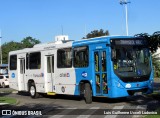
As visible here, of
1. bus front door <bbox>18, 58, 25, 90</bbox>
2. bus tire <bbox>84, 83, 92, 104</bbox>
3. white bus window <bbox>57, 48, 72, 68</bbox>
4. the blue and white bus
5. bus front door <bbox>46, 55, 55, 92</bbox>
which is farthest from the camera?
bus front door <bbox>18, 58, 25, 90</bbox>

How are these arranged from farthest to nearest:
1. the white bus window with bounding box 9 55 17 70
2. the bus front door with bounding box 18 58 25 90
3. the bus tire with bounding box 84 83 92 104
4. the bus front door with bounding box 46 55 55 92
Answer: the white bus window with bounding box 9 55 17 70
the bus front door with bounding box 18 58 25 90
the bus front door with bounding box 46 55 55 92
the bus tire with bounding box 84 83 92 104

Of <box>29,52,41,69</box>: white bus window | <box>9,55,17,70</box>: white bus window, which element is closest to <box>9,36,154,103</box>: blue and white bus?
<box>29,52,41,69</box>: white bus window

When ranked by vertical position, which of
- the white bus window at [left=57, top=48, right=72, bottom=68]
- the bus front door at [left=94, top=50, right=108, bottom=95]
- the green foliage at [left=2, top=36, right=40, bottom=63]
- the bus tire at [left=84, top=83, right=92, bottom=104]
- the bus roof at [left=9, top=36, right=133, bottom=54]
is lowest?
the bus tire at [left=84, top=83, right=92, bottom=104]

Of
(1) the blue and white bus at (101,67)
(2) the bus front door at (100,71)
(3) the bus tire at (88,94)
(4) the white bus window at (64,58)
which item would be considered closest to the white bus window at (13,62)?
(1) the blue and white bus at (101,67)

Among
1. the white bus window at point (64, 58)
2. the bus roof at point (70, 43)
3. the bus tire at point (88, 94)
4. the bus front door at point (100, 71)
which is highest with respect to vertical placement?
the bus roof at point (70, 43)

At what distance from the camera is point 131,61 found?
725 inches

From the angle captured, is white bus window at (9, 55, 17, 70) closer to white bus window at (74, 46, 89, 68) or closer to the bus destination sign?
white bus window at (74, 46, 89, 68)

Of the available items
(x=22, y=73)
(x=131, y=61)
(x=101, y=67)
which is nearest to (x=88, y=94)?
(x=101, y=67)

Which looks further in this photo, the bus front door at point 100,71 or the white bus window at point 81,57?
the white bus window at point 81,57

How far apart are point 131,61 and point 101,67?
1.40 meters

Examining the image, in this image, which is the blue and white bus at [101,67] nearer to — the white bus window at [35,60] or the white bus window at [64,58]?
the white bus window at [64,58]

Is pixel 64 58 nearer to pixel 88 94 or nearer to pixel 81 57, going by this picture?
pixel 81 57

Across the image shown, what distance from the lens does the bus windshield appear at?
18.1 m

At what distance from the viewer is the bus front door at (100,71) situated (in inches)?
722
